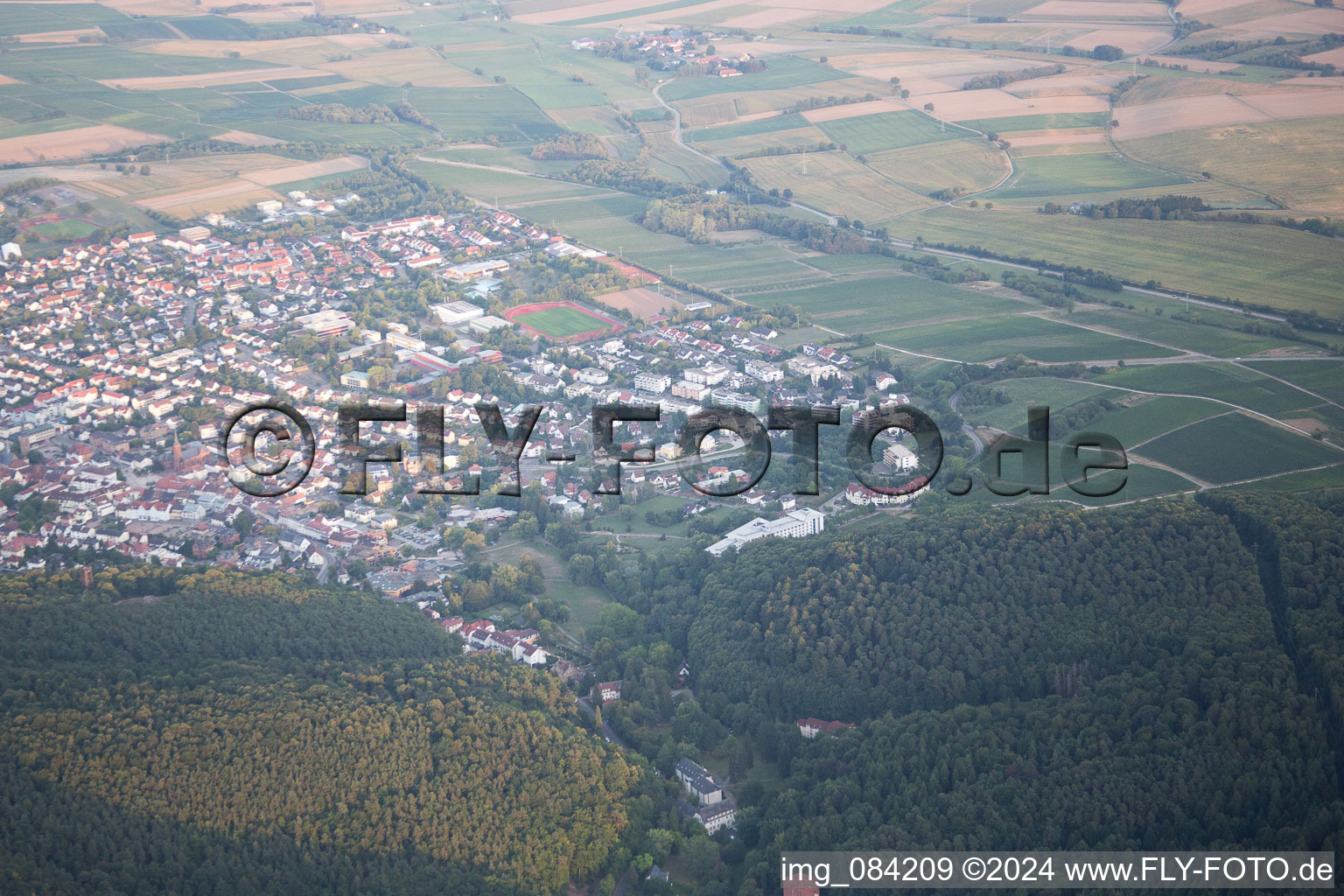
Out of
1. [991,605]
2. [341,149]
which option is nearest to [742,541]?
[991,605]

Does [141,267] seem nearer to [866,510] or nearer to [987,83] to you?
[866,510]

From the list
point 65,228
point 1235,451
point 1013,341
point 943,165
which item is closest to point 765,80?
point 943,165

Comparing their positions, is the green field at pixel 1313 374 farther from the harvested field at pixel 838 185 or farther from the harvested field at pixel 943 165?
the harvested field at pixel 943 165

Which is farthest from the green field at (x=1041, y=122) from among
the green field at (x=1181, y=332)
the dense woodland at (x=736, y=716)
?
the dense woodland at (x=736, y=716)

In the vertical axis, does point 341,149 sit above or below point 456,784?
above

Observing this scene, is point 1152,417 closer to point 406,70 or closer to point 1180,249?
point 1180,249

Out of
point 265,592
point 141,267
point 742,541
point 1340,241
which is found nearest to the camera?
point 265,592
